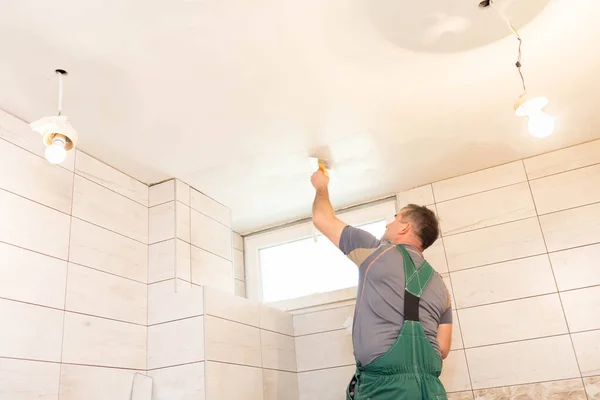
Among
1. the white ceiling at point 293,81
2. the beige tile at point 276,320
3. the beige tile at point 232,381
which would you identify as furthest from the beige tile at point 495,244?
the beige tile at point 232,381

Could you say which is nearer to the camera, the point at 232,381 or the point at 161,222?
the point at 232,381

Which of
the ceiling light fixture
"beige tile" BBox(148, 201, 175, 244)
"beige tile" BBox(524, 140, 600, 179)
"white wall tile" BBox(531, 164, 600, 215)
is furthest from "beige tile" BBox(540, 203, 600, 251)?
the ceiling light fixture

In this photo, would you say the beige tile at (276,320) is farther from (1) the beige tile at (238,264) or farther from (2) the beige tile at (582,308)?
(2) the beige tile at (582,308)

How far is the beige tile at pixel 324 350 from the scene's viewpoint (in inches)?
120

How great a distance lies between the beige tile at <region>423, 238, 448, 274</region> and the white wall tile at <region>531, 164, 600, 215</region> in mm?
542

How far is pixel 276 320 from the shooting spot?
3.07m

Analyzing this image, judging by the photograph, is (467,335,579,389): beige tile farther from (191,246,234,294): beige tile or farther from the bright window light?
(191,246,234,294): beige tile

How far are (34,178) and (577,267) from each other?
8.37 feet

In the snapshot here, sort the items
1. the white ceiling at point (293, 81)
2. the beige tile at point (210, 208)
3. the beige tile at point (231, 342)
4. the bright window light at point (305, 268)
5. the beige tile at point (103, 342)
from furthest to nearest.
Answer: the bright window light at point (305, 268) < the beige tile at point (210, 208) < the beige tile at point (231, 342) < the beige tile at point (103, 342) < the white ceiling at point (293, 81)

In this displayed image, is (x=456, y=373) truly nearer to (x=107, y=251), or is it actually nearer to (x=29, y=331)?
(x=107, y=251)

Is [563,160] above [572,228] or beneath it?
above

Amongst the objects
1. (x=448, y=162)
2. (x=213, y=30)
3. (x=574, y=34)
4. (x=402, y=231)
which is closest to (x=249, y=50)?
A: (x=213, y=30)

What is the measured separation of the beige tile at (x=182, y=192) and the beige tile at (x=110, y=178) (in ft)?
0.57

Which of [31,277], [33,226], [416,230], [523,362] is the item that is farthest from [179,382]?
[523,362]
